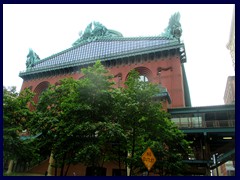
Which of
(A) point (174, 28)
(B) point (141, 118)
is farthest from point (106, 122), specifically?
(A) point (174, 28)

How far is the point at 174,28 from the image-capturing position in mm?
37906

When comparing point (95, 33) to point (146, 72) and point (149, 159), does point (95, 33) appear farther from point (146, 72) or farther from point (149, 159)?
point (149, 159)

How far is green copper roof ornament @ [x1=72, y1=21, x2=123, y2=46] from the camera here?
48.2 m

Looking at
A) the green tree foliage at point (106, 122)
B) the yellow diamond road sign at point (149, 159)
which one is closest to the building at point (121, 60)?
the green tree foliage at point (106, 122)

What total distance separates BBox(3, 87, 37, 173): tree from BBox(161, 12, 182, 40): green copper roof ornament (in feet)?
90.0

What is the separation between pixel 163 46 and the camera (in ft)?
118

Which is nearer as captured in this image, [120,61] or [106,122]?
[106,122]

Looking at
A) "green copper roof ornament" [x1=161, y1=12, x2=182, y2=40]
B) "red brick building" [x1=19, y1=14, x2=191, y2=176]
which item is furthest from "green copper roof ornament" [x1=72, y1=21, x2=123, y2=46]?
"green copper roof ornament" [x1=161, y1=12, x2=182, y2=40]

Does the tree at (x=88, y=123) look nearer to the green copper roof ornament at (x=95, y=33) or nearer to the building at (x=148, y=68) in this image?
the building at (x=148, y=68)

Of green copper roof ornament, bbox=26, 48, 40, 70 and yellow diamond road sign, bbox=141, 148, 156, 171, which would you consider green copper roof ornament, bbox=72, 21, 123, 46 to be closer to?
green copper roof ornament, bbox=26, 48, 40, 70

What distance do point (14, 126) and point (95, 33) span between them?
119 ft
